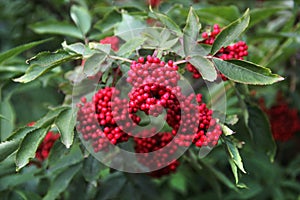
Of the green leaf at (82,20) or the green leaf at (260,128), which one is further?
the green leaf at (82,20)

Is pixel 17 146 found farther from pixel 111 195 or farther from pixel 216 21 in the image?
pixel 216 21

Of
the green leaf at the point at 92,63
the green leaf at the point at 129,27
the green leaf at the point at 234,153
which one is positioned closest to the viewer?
the green leaf at the point at 234,153

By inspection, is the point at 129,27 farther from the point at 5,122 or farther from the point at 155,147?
the point at 5,122

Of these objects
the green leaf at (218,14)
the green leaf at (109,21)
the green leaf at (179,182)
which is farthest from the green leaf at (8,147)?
the green leaf at (179,182)

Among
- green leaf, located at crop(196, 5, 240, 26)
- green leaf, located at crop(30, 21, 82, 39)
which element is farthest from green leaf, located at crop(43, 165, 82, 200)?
green leaf, located at crop(196, 5, 240, 26)

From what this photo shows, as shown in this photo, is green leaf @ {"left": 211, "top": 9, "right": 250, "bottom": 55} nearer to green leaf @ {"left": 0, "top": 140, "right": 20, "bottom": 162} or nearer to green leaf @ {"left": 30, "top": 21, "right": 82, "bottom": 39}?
green leaf @ {"left": 0, "top": 140, "right": 20, "bottom": 162}

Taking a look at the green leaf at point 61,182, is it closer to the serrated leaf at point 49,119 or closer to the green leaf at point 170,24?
the serrated leaf at point 49,119

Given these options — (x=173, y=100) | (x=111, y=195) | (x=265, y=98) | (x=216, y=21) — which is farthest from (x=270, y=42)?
(x=173, y=100)
